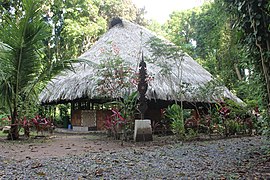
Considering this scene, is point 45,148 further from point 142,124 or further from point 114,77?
point 114,77

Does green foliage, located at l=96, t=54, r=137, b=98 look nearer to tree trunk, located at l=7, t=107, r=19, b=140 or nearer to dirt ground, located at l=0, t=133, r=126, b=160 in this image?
dirt ground, located at l=0, t=133, r=126, b=160

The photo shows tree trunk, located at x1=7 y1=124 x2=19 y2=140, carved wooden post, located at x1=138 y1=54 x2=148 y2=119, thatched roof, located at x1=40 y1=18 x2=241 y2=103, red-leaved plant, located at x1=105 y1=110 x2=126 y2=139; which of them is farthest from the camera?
thatched roof, located at x1=40 y1=18 x2=241 y2=103

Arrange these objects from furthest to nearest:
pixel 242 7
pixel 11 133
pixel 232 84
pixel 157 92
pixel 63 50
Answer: pixel 63 50 → pixel 232 84 → pixel 157 92 → pixel 11 133 → pixel 242 7

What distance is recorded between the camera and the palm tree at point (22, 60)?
5.75 meters

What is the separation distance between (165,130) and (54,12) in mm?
10803

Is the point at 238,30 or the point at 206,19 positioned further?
the point at 206,19

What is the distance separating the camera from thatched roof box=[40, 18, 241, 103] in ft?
24.0

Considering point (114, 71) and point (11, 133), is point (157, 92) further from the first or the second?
point (11, 133)

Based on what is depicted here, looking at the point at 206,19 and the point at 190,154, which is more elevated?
the point at 206,19

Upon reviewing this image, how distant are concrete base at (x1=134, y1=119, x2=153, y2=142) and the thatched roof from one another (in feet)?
3.72

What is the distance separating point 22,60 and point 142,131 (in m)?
3.10

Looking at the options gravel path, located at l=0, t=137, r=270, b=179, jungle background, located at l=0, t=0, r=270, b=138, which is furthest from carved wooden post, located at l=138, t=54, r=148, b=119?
gravel path, located at l=0, t=137, r=270, b=179

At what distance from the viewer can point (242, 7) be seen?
3.22m

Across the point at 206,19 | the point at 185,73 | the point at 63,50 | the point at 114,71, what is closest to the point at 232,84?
the point at 206,19
